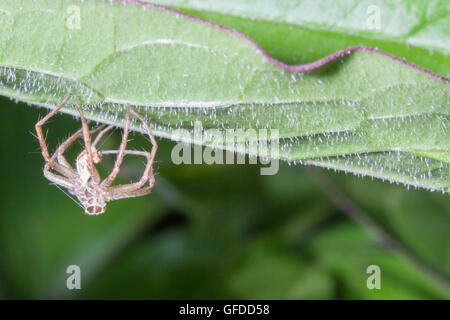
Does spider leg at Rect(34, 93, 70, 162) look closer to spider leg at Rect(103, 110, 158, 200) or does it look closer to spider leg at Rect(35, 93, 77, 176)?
spider leg at Rect(35, 93, 77, 176)

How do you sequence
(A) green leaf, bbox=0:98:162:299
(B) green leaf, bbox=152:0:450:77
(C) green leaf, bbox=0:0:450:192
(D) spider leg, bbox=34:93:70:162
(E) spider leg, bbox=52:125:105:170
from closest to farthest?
(C) green leaf, bbox=0:0:450:192
(B) green leaf, bbox=152:0:450:77
(D) spider leg, bbox=34:93:70:162
(E) spider leg, bbox=52:125:105:170
(A) green leaf, bbox=0:98:162:299

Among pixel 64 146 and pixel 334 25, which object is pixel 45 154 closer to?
pixel 64 146

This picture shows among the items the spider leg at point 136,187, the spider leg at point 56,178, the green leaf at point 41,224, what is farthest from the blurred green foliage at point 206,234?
the spider leg at point 56,178

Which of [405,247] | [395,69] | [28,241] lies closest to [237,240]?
[405,247]

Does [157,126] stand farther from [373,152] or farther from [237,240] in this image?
[237,240]

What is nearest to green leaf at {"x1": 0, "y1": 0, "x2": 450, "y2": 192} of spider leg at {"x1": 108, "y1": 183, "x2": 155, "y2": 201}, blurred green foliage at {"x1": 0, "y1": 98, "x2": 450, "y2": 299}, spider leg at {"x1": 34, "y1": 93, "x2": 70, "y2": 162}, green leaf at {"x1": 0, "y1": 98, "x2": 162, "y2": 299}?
spider leg at {"x1": 34, "y1": 93, "x2": 70, "y2": 162}

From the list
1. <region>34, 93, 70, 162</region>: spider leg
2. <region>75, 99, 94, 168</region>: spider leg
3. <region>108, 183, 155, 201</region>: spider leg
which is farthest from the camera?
<region>108, 183, 155, 201</region>: spider leg
